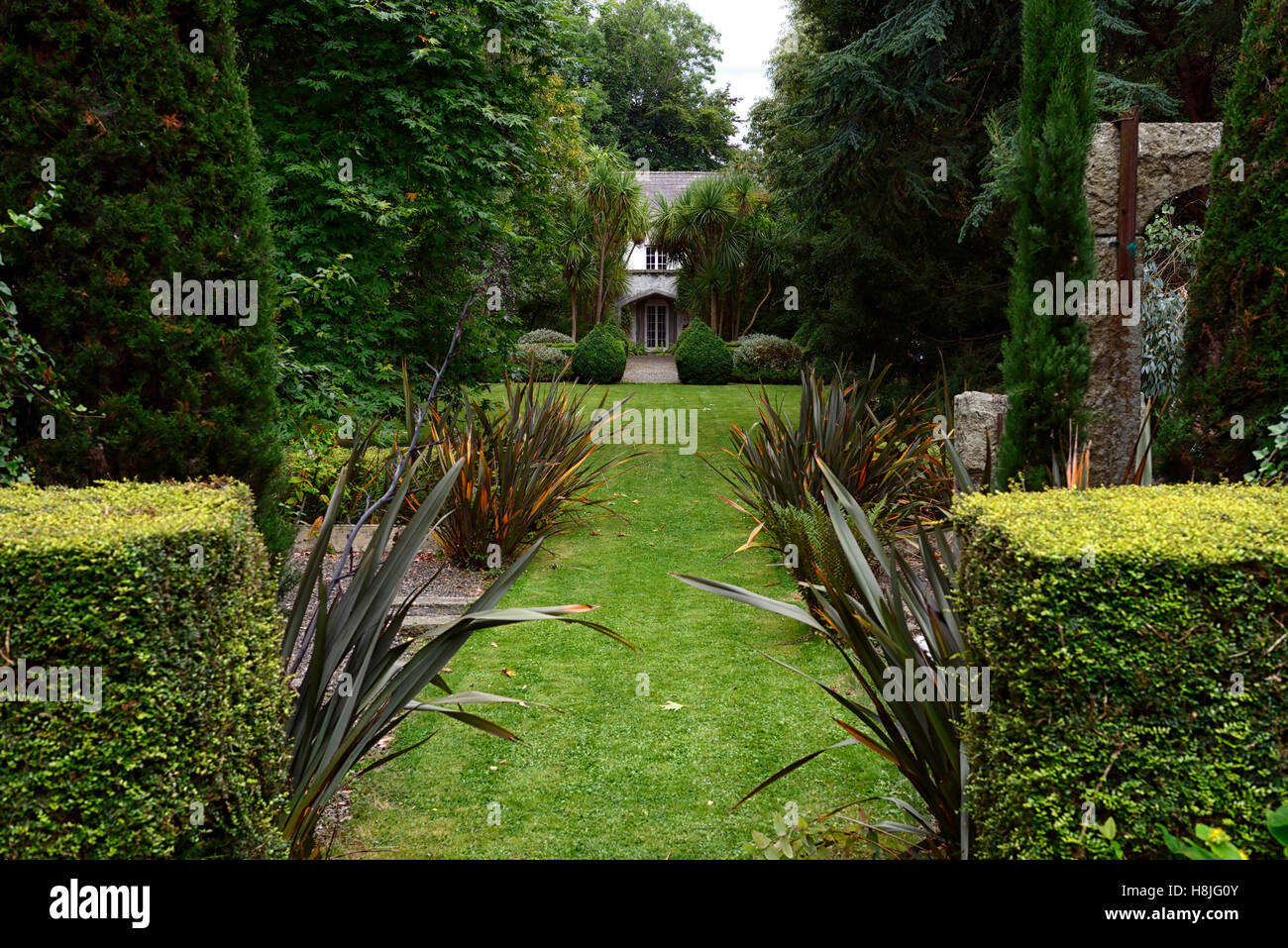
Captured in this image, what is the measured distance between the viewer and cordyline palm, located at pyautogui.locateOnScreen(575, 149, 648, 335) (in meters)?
23.9

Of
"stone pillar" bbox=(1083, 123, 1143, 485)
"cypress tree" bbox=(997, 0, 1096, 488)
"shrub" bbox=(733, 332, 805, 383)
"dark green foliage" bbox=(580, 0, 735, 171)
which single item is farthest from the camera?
"dark green foliage" bbox=(580, 0, 735, 171)

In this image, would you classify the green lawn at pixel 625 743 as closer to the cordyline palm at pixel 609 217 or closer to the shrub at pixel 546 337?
the shrub at pixel 546 337

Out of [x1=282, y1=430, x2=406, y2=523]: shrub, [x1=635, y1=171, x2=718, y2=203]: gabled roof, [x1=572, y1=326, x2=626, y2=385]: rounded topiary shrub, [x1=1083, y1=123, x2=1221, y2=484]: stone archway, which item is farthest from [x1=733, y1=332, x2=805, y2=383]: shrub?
[x1=635, y1=171, x2=718, y2=203]: gabled roof

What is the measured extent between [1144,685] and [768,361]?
19071 mm

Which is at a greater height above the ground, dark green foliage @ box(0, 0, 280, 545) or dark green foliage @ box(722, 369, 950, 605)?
dark green foliage @ box(0, 0, 280, 545)

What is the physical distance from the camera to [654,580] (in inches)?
248

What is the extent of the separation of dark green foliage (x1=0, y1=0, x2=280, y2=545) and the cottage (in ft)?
86.9

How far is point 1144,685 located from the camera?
6.61 feet

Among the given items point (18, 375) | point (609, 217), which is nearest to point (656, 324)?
point (609, 217)

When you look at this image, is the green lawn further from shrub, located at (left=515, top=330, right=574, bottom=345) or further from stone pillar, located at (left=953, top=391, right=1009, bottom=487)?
shrub, located at (left=515, top=330, right=574, bottom=345)

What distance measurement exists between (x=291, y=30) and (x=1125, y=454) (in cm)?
791

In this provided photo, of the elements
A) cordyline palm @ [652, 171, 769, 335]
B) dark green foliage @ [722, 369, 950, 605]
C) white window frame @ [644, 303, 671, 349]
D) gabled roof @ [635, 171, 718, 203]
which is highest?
gabled roof @ [635, 171, 718, 203]

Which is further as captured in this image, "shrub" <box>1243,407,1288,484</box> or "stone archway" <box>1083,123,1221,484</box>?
"stone archway" <box>1083,123,1221,484</box>
